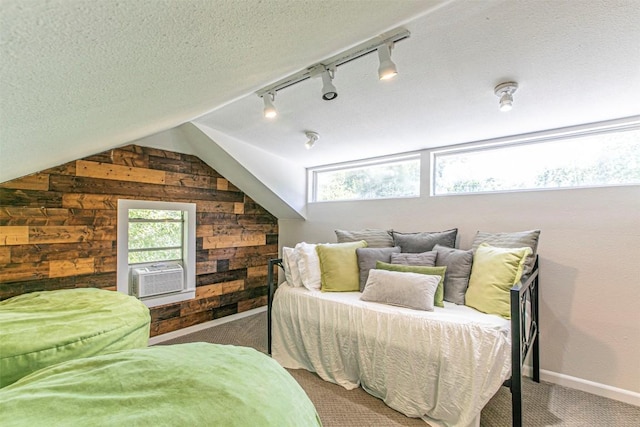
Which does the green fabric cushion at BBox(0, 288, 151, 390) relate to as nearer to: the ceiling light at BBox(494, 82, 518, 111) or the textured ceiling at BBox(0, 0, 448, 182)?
the textured ceiling at BBox(0, 0, 448, 182)

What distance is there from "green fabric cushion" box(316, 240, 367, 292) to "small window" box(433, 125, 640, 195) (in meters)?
1.16

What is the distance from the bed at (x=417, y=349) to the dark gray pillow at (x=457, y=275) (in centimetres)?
10

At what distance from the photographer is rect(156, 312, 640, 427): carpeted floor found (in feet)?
5.65

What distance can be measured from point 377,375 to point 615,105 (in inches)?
96.2

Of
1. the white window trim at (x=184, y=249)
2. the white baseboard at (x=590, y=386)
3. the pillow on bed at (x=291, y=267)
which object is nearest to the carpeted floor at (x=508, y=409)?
the white baseboard at (x=590, y=386)

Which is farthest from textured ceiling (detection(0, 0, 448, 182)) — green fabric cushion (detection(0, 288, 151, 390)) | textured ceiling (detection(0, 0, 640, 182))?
green fabric cushion (detection(0, 288, 151, 390))

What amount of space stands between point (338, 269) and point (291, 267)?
44cm

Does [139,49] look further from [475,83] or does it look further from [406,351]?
[406,351]

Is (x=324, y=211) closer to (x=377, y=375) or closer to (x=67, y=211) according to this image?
(x=377, y=375)

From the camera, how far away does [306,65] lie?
4.42 ft

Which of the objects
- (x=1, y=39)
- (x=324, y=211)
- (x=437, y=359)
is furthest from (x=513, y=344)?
(x=324, y=211)

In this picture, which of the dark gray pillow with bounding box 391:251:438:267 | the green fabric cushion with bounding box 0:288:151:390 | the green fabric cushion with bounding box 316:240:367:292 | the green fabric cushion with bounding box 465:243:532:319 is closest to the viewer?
the green fabric cushion with bounding box 0:288:151:390

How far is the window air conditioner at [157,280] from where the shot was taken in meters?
2.71

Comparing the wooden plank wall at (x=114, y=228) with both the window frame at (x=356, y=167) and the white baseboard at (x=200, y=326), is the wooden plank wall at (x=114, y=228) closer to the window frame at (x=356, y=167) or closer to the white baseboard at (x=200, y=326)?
the white baseboard at (x=200, y=326)
